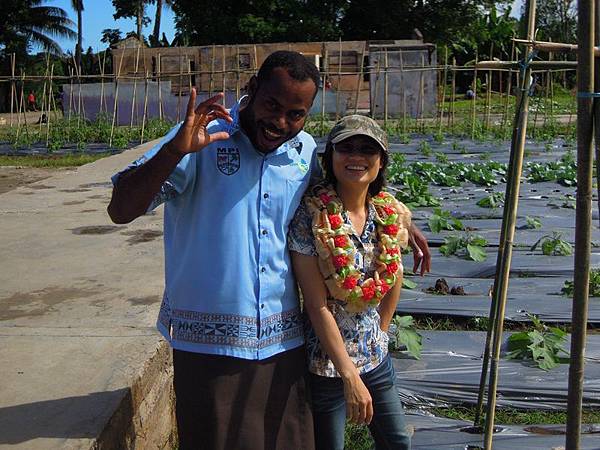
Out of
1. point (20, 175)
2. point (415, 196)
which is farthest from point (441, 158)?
point (20, 175)

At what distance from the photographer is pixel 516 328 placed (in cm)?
459

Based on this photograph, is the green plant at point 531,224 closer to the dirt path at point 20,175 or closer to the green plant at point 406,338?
the green plant at point 406,338

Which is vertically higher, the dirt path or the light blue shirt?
the light blue shirt

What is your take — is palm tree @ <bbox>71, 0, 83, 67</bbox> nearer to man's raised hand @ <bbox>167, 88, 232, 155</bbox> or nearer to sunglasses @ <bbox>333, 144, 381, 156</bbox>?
sunglasses @ <bbox>333, 144, 381, 156</bbox>

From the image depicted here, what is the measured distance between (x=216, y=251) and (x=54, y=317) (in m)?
2.01

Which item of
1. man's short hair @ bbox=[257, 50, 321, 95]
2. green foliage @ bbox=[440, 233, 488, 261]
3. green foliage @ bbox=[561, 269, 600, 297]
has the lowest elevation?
green foliage @ bbox=[561, 269, 600, 297]

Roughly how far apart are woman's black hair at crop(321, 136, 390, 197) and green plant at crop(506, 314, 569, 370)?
1896 millimetres

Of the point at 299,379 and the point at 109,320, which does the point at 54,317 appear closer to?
the point at 109,320

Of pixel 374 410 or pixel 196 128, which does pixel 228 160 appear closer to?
pixel 196 128

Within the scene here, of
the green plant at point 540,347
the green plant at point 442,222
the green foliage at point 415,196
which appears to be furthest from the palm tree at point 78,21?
the green plant at point 540,347

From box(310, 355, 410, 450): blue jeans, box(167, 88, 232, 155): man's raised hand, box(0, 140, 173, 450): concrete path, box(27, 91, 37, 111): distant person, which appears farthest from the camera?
box(27, 91, 37, 111): distant person

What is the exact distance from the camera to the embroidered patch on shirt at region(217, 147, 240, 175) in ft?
6.89

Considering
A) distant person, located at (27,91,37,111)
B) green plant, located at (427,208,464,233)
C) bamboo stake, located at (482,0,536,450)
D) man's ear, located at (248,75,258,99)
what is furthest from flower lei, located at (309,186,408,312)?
distant person, located at (27,91,37,111)

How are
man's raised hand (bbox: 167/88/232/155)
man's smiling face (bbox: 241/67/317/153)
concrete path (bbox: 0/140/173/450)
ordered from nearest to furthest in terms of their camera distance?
man's raised hand (bbox: 167/88/232/155), man's smiling face (bbox: 241/67/317/153), concrete path (bbox: 0/140/173/450)
